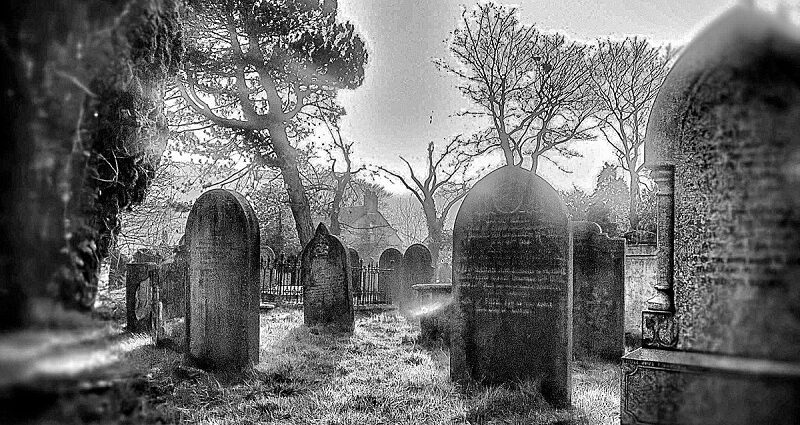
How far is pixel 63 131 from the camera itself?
51.3 inches

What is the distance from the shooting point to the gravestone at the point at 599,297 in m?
8.59

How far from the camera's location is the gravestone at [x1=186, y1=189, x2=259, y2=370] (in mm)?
7223

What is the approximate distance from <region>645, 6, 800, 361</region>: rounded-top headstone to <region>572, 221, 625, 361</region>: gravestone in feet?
19.7

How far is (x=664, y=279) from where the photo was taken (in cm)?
340

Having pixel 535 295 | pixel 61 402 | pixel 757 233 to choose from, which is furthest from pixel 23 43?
pixel 535 295

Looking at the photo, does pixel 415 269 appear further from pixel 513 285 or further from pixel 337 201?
pixel 513 285

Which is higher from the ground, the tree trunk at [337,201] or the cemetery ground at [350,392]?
the tree trunk at [337,201]

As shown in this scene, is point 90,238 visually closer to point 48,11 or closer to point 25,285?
point 25,285

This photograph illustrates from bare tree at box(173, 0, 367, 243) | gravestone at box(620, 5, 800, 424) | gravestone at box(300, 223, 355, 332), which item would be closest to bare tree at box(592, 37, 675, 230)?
bare tree at box(173, 0, 367, 243)

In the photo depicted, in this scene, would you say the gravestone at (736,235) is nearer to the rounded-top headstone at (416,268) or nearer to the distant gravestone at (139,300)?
the distant gravestone at (139,300)

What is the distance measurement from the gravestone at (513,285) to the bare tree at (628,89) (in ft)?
45.0

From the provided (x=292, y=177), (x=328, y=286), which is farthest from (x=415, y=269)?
(x=292, y=177)

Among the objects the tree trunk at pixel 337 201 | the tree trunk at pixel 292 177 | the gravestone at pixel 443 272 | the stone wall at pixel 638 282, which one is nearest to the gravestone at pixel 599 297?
the stone wall at pixel 638 282

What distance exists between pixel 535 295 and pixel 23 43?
5649 mm
